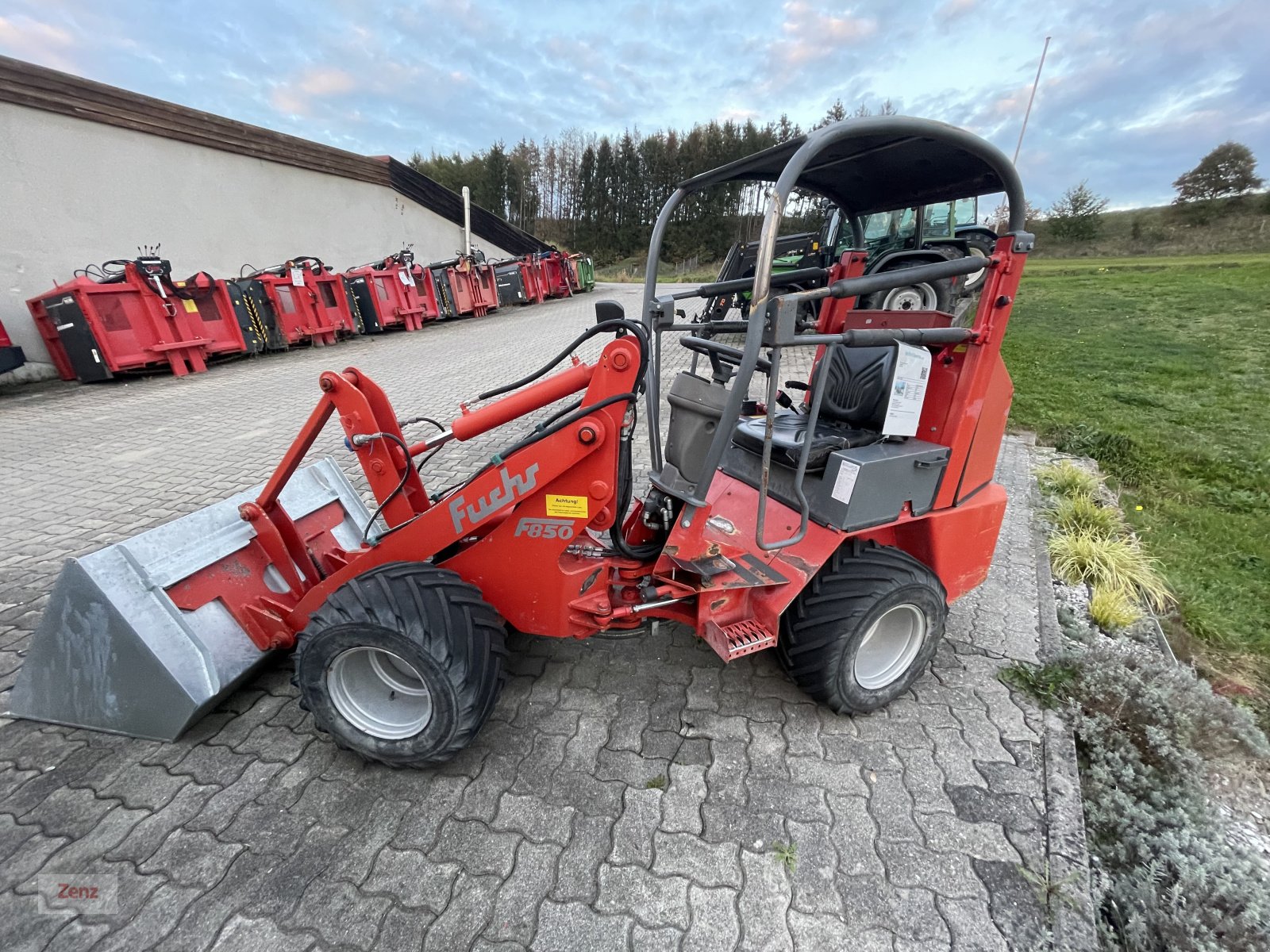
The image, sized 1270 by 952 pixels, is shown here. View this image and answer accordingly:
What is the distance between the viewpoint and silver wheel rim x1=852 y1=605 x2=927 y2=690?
2.43 metres

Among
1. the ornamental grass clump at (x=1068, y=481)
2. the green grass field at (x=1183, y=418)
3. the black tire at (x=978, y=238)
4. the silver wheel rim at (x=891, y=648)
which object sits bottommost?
the green grass field at (x=1183, y=418)

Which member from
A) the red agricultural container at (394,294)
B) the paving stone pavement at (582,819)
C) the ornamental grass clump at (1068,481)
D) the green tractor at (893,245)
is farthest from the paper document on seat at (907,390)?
the red agricultural container at (394,294)

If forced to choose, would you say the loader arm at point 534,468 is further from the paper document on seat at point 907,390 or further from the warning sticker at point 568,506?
the paper document on seat at point 907,390

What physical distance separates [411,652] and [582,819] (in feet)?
2.62

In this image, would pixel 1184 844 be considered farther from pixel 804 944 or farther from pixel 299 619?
pixel 299 619

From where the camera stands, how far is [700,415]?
2176 mm

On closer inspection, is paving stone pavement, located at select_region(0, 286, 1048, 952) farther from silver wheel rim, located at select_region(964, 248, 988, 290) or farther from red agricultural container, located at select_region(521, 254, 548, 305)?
red agricultural container, located at select_region(521, 254, 548, 305)

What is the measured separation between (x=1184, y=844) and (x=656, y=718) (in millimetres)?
1731

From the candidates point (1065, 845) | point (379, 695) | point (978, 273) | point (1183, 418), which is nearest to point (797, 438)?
point (978, 273)

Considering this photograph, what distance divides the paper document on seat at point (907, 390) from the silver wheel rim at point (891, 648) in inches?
28.3

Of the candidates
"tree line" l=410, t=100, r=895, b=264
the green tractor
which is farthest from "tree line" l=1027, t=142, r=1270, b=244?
the green tractor

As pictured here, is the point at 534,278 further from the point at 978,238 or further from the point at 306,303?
the point at 978,238

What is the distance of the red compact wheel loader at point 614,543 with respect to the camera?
202 centimetres

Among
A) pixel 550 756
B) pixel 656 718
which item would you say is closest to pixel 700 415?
pixel 656 718
